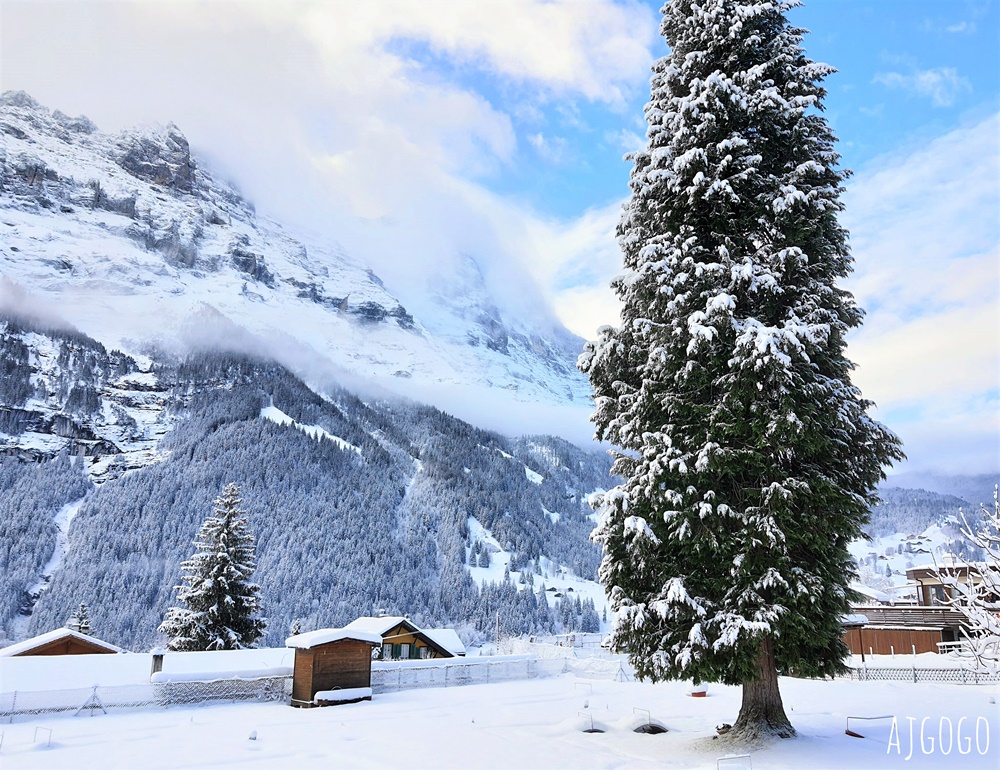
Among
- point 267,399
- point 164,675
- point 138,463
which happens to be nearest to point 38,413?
point 138,463

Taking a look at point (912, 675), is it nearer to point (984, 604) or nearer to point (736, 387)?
point (736, 387)

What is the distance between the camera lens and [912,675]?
25250 millimetres

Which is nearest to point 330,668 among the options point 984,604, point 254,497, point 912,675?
point 984,604

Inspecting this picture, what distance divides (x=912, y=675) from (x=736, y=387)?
65.9 ft

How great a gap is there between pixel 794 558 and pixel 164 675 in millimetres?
21403

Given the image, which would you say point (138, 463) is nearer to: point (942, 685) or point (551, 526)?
point (551, 526)

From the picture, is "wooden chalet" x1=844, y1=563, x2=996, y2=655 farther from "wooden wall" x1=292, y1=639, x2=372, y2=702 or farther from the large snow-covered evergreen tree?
"wooden wall" x1=292, y1=639, x2=372, y2=702

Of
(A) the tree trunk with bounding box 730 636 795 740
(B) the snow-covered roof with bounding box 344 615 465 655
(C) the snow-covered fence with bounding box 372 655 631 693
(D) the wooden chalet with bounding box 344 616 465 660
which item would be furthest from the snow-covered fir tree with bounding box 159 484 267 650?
(A) the tree trunk with bounding box 730 636 795 740

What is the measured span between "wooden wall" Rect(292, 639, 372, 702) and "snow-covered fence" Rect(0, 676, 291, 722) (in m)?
1.48

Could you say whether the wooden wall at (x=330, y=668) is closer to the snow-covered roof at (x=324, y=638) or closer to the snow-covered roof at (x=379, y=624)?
the snow-covered roof at (x=324, y=638)

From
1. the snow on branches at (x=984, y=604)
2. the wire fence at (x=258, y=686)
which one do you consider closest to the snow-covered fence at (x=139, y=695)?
the wire fence at (x=258, y=686)

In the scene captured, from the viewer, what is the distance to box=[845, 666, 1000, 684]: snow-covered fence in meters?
→ 24.2

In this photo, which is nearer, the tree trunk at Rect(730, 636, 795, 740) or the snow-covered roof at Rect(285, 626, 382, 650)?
the tree trunk at Rect(730, 636, 795, 740)

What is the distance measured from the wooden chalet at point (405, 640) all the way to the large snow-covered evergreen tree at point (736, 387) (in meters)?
30.1
